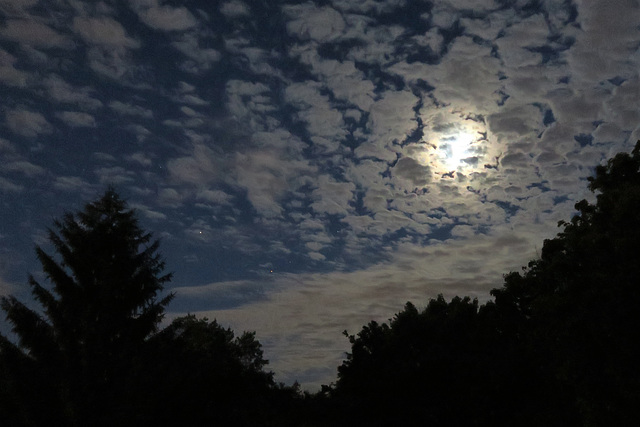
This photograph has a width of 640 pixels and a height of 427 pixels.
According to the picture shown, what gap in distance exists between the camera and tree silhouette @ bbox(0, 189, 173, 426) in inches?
946

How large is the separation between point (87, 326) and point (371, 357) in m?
15.4

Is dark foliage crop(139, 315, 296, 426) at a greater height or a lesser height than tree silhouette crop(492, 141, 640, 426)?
lesser

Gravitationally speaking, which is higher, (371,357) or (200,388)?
(371,357)

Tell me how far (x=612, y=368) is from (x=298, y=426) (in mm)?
14024

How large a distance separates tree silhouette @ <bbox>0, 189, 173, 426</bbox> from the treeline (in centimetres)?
7

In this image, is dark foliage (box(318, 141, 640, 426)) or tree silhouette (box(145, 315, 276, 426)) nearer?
dark foliage (box(318, 141, 640, 426))

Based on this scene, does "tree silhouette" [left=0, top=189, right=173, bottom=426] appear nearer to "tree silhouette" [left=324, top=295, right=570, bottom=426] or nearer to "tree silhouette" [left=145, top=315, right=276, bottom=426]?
"tree silhouette" [left=145, top=315, right=276, bottom=426]

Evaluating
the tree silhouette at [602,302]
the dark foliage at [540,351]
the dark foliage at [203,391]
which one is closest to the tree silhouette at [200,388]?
the dark foliage at [203,391]

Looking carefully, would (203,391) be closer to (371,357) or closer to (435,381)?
(371,357)

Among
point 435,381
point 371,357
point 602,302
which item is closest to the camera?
point 602,302

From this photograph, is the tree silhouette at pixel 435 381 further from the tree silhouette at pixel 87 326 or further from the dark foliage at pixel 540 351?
the tree silhouette at pixel 87 326

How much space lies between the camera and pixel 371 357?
1048 inches

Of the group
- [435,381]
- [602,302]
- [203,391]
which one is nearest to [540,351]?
[435,381]

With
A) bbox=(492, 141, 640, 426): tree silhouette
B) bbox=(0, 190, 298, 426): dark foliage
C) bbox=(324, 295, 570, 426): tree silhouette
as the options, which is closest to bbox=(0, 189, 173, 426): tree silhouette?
bbox=(0, 190, 298, 426): dark foliage
